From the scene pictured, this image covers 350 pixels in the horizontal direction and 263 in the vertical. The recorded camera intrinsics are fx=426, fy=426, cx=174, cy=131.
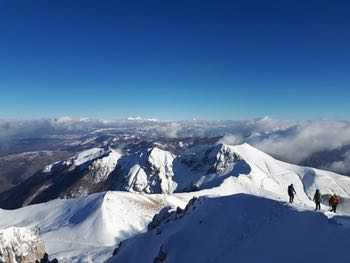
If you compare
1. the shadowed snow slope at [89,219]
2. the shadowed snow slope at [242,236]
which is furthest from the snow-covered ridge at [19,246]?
the shadowed snow slope at [89,219]

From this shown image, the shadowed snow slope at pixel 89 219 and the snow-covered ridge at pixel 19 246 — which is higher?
the snow-covered ridge at pixel 19 246

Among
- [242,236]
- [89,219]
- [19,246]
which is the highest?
[242,236]

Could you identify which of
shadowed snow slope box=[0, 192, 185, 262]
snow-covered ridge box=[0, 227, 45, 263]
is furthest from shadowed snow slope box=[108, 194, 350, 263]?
shadowed snow slope box=[0, 192, 185, 262]

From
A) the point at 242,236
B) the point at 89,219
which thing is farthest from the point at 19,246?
the point at 89,219

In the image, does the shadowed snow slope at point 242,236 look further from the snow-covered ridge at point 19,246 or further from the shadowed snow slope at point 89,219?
the shadowed snow slope at point 89,219

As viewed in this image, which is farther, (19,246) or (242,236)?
(19,246)

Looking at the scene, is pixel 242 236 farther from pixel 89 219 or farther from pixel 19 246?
pixel 89 219

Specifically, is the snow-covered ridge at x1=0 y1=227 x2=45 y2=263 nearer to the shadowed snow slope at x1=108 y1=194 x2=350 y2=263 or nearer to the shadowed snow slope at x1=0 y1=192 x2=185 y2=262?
the shadowed snow slope at x1=108 y1=194 x2=350 y2=263

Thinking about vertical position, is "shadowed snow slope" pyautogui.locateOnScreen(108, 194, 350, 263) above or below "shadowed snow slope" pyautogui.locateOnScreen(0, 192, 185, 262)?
above

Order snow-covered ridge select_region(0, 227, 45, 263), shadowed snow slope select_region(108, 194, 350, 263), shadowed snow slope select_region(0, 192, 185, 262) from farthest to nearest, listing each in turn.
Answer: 1. shadowed snow slope select_region(0, 192, 185, 262)
2. snow-covered ridge select_region(0, 227, 45, 263)
3. shadowed snow slope select_region(108, 194, 350, 263)
